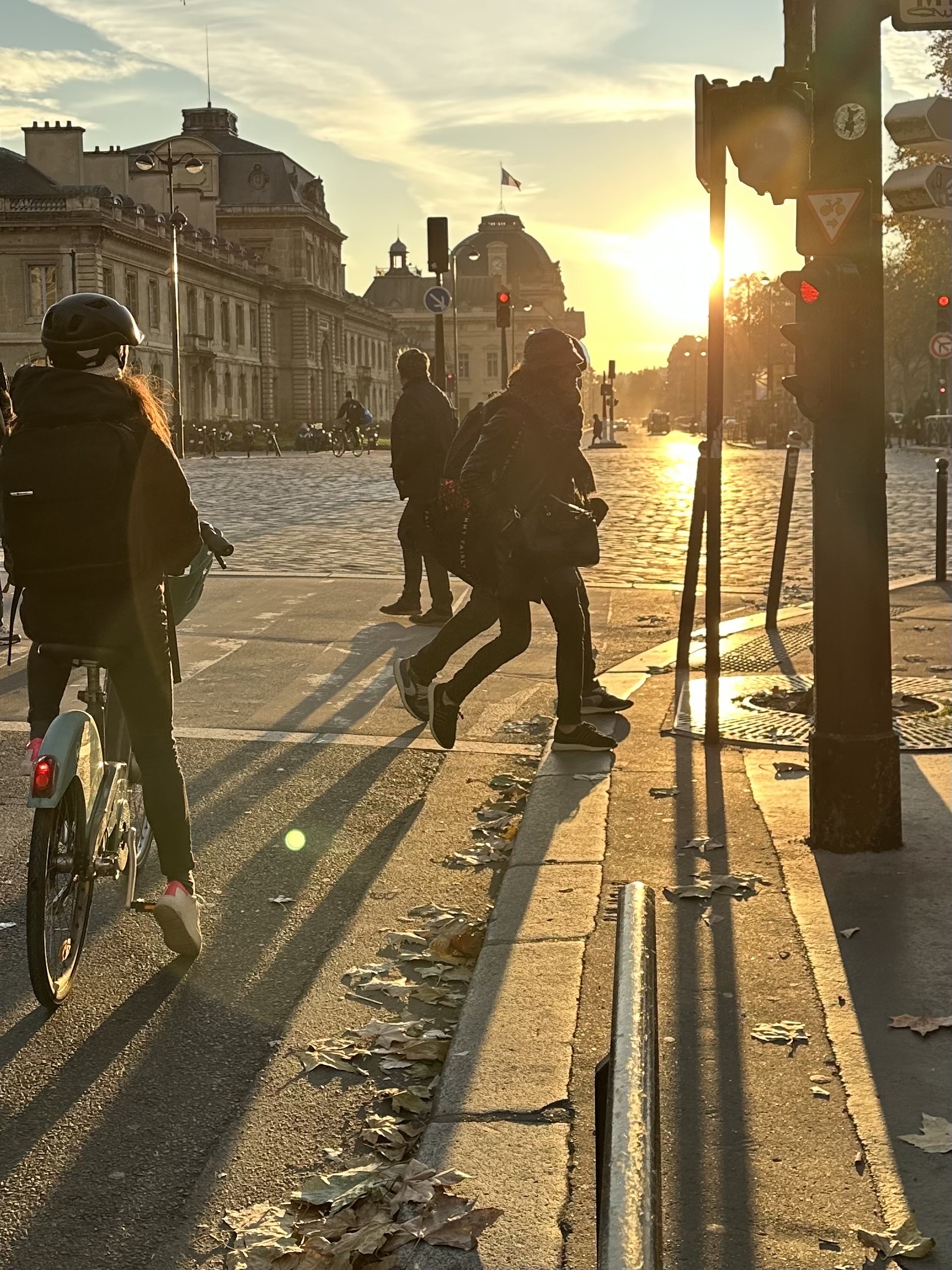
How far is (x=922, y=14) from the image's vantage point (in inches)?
202

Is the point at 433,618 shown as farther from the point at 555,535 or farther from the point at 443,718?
the point at 555,535

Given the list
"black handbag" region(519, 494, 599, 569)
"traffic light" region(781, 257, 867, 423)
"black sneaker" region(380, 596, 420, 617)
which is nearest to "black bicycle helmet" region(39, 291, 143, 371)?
"traffic light" region(781, 257, 867, 423)

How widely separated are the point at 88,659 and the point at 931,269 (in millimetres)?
46511

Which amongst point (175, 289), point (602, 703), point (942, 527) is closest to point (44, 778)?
point (602, 703)

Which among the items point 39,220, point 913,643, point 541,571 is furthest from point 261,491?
point 39,220

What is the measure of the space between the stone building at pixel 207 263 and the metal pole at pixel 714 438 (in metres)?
46.5

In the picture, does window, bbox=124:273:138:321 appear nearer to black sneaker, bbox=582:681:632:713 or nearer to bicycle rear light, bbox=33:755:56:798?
black sneaker, bbox=582:681:632:713

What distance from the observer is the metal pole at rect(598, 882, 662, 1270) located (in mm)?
1551

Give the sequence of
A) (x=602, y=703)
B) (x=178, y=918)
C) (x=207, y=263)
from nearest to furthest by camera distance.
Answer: (x=178, y=918), (x=602, y=703), (x=207, y=263)

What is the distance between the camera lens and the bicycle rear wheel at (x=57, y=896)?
13.0 feet

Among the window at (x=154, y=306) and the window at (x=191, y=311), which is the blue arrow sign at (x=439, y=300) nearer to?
the window at (x=154, y=306)

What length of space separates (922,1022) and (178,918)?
1.89 m

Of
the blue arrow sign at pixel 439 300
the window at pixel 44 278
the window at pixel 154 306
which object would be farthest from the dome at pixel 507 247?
the blue arrow sign at pixel 439 300

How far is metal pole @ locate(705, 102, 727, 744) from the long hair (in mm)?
3229
